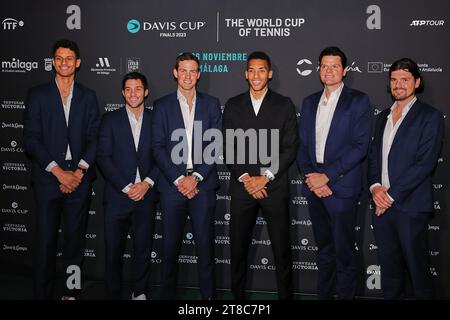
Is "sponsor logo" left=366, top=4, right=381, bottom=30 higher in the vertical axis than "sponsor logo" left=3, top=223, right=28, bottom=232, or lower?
higher

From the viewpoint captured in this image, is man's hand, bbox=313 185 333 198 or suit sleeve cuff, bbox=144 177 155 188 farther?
suit sleeve cuff, bbox=144 177 155 188

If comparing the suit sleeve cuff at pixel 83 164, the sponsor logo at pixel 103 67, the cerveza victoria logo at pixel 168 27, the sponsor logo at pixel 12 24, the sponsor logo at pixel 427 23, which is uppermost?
the sponsor logo at pixel 12 24

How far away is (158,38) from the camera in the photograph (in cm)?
459

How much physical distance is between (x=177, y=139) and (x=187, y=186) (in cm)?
41

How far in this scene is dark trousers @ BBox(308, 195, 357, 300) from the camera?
12.6 feet

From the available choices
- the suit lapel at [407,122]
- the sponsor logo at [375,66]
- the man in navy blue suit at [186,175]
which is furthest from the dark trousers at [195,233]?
the sponsor logo at [375,66]

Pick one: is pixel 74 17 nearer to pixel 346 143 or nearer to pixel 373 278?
pixel 346 143

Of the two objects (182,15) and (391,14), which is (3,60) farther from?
(391,14)

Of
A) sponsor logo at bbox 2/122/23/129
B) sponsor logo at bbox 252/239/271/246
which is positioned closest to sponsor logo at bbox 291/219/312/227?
sponsor logo at bbox 252/239/271/246

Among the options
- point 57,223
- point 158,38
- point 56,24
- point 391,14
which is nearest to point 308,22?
point 391,14

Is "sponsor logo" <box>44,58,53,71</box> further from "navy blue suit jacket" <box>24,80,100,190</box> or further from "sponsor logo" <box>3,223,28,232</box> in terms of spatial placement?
"sponsor logo" <box>3,223,28,232</box>

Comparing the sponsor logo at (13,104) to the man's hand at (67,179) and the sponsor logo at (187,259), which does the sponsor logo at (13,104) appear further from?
the sponsor logo at (187,259)

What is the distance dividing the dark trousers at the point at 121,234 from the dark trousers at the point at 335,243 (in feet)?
4.46

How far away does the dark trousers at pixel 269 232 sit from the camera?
12.6 ft
